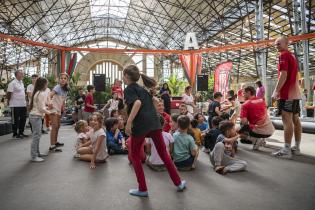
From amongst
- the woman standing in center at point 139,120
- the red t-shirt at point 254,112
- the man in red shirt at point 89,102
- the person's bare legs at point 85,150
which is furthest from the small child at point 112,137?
the man in red shirt at point 89,102

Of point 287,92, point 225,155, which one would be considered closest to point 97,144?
point 225,155

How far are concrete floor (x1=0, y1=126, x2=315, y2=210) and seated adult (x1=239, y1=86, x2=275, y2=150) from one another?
22.7 inches

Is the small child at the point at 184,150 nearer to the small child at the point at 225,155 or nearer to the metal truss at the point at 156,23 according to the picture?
the small child at the point at 225,155

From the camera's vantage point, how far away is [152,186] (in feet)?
8.35

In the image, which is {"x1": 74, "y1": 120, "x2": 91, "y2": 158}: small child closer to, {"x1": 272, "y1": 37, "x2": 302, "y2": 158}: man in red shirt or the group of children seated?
the group of children seated

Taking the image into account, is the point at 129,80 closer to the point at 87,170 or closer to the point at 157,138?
the point at 157,138

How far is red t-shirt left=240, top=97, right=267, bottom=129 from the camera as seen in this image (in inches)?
167

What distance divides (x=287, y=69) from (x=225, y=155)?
1436 millimetres

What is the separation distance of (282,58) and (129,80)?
232 centimetres

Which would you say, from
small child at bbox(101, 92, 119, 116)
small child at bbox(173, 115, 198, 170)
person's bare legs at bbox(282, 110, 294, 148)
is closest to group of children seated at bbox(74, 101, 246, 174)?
small child at bbox(173, 115, 198, 170)

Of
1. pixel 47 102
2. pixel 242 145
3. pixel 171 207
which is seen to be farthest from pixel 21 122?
pixel 171 207

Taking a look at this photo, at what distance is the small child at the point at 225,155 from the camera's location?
3020mm

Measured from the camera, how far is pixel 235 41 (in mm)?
17828

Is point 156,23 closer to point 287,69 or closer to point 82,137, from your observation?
point 82,137
